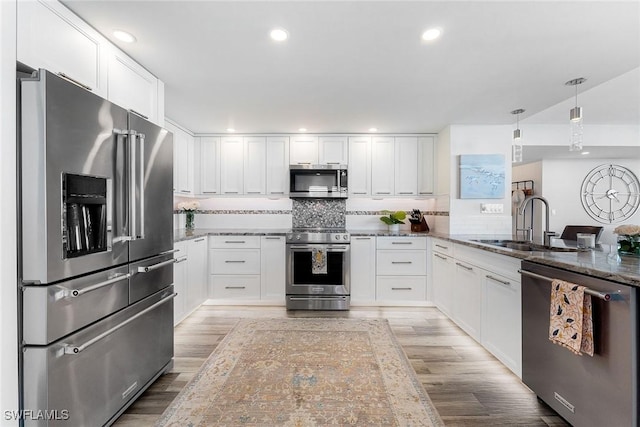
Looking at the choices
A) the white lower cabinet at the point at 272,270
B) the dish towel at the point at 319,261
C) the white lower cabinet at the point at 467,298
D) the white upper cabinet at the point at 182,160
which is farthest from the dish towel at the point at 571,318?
the white upper cabinet at the point at 182,160

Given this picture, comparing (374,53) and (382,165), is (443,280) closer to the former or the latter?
(382,165)

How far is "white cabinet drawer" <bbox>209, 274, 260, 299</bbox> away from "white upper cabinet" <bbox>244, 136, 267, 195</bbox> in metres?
1.20

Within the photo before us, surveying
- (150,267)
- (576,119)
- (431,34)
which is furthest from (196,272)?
(576,119)

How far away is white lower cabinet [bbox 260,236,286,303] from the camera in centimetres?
383

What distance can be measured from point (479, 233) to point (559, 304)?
2406 millimetres

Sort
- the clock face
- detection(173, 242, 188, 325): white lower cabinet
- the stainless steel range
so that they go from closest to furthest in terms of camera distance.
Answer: detection(173, 242, 188, 325): white lower cabinet < the stainless steel range < the clock face

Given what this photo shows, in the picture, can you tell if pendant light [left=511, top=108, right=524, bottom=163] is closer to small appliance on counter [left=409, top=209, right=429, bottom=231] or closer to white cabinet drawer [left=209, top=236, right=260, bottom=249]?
small appliance on counter [left=409, top=209, right=429, bottom=231]

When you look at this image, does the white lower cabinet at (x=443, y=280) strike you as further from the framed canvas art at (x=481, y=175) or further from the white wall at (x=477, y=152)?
the framed canvas art at (x=481, y=175)

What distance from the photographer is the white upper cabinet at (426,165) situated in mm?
4227

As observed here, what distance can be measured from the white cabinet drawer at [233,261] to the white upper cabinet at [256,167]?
90 cm

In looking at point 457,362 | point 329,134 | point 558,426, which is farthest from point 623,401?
point 329,134

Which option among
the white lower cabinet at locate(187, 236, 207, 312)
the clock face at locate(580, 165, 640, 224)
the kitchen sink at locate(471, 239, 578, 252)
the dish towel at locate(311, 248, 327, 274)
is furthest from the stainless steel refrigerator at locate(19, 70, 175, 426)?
the clock face at locate(580, 165, 640, 224)

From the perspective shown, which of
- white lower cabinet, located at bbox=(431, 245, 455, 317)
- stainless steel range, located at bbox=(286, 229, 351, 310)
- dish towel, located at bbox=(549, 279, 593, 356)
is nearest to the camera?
dish towel, located at bbox=(549, 279, 593, 356)

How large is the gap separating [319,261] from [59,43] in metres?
2.93
